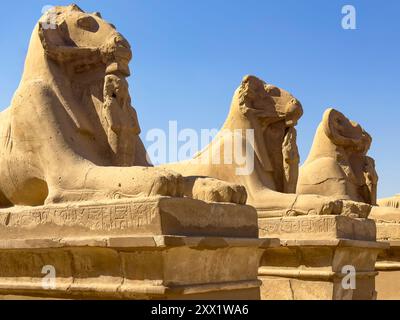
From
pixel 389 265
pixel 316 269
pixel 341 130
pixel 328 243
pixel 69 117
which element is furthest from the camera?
pixel 341 130

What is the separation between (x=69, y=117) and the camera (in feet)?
16.3

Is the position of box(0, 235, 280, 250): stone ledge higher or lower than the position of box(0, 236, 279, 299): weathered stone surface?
higher

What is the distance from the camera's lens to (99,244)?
4066 mm

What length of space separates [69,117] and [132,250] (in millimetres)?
1407

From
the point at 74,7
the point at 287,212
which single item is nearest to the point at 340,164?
the point at 287,212

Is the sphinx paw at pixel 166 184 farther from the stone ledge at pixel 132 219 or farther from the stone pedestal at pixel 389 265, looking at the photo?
the stone pedestal at pixel 389 265

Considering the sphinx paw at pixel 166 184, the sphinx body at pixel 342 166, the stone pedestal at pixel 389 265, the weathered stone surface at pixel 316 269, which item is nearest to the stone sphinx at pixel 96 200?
the sphinx paw at pixel 166 184

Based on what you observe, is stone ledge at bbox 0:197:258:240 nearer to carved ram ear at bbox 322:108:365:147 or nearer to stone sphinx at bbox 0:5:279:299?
stone sphinx at bbox 0:5:279:299

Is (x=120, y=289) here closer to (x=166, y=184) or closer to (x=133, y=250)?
(x=133, y=250)

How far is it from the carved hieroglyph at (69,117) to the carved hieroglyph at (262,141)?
187 cm

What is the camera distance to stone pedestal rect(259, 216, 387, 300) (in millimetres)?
6207

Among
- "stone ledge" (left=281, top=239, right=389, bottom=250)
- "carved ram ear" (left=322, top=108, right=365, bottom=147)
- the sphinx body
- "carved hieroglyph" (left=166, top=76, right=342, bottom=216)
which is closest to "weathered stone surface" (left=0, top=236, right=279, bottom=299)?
"stone ledge" (left=281, top=239, right=389, bottom=250)

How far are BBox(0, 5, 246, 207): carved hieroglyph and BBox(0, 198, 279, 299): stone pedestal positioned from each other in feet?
0.75

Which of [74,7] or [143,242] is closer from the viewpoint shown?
[143,242]
